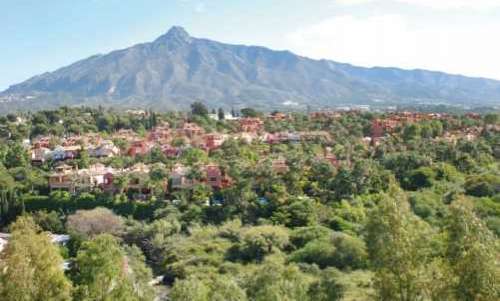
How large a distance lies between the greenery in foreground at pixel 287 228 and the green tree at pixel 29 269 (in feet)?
0.08

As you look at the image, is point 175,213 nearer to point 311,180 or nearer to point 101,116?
point 311,180

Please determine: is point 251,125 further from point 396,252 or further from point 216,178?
point 396,252

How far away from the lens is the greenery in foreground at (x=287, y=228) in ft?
32.0

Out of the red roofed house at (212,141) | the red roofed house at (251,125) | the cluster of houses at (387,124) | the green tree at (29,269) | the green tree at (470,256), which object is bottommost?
the red roofed house at (212,141)

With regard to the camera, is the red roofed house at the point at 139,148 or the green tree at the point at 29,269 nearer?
the green tree at the point at 29,269

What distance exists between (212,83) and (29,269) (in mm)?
148679

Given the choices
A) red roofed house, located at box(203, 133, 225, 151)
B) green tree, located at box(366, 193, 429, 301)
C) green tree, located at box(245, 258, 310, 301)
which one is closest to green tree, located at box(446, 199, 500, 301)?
green tree, located at box(366, 193, 429, 301)

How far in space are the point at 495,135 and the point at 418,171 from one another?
12.6m

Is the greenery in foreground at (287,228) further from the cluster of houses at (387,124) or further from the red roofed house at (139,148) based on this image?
the red roofed house at (139,148)

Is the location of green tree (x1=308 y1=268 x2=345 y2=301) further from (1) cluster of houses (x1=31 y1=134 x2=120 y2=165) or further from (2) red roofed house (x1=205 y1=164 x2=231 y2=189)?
(1) cluster of houses (x1=31 y1=134 x2=120 y2=165)

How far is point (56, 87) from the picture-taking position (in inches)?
6383

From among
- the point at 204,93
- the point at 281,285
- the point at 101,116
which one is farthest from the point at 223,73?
the point at 281,285

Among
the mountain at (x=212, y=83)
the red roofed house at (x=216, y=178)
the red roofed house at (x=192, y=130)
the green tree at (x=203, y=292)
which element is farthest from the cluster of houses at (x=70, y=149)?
the mountain at (x=212, y=83)

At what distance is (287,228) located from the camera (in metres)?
24.4
